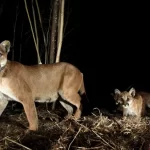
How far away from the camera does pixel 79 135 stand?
20.6ft

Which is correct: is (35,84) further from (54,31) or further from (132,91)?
(132,91)

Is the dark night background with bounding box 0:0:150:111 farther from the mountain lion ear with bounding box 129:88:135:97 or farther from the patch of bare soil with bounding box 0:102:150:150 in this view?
the patch of bare soil with bounding box 0:102:150:150

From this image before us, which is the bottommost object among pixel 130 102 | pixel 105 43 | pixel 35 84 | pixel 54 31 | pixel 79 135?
pixel 130 102

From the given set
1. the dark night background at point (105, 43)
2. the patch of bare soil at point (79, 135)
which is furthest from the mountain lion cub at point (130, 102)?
the dark night background at point (105, 43)

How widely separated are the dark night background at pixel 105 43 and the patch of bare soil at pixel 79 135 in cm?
290

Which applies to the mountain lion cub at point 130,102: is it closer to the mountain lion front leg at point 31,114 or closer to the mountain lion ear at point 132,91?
the mountain lion ear at point 132,91

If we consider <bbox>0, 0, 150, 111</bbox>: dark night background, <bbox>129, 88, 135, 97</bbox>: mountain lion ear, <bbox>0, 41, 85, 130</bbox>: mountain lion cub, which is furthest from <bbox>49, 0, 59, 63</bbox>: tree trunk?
<bbox>129, 88, 135, 97</bbox>: mountain lion ear

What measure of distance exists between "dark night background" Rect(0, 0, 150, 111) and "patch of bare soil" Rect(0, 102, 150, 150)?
290 centimetres

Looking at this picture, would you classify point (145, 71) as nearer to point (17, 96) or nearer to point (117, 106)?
point (117, 106)

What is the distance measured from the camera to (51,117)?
311 inches

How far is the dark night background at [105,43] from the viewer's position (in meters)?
10.4

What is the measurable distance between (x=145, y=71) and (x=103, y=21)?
1.74 m

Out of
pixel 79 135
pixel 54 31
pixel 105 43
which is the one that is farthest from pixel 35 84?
pixel 105 43

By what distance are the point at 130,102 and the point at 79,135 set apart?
2.57 meters
